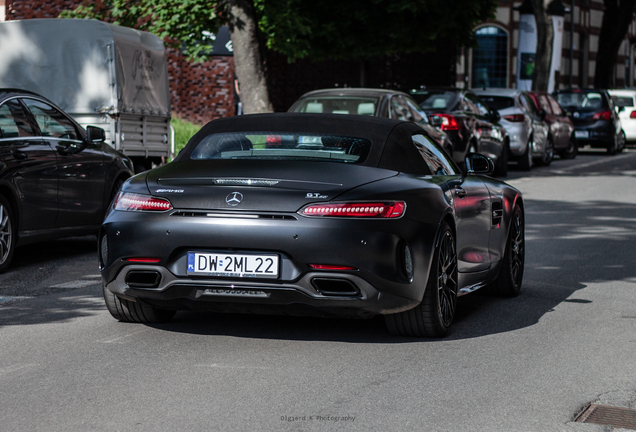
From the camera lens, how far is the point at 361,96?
51.0ft

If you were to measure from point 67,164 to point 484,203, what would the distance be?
442 cm

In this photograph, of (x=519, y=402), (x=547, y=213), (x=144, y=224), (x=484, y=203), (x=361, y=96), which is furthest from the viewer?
(x=361, y=96)

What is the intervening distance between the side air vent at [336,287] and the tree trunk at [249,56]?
38.7ft

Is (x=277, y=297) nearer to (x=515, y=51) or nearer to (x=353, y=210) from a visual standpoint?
(x=353, y=210)

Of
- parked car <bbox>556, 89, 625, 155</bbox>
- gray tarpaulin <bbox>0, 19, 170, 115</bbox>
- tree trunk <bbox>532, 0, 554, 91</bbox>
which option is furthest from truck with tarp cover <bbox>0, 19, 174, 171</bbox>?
tree trunk <bbox>532, 0, 554, 91</bbox>

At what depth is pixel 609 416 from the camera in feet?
15.3

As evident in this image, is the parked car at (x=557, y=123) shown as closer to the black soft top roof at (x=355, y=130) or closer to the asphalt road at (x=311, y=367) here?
the asphalt road at (x=311, y=367)

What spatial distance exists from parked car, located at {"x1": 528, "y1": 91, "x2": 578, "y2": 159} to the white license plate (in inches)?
775

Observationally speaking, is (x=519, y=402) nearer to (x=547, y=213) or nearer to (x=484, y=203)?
(x=484, y=203)

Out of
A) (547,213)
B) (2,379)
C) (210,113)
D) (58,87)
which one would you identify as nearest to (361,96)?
(547,213)

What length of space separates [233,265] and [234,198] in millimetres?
366

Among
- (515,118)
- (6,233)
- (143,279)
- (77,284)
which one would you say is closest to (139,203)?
(143,279)

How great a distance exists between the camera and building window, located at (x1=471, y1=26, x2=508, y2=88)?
53.0 m

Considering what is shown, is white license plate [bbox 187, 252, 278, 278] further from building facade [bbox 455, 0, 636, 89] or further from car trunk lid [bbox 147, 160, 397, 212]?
building facade [bbox 455, 0, 636, 89]
